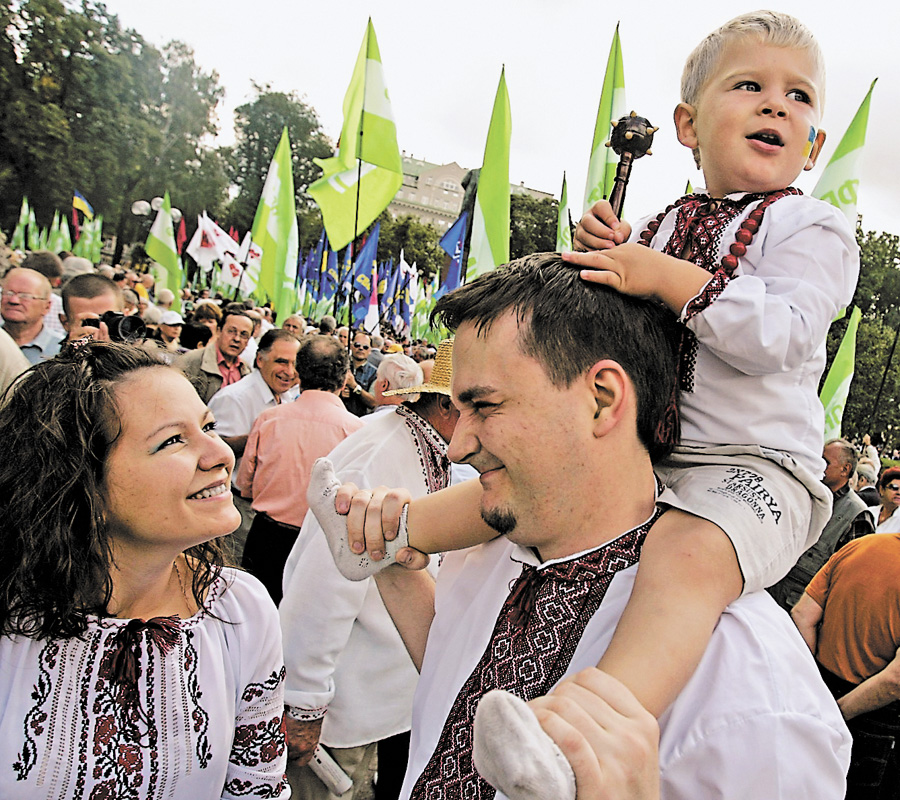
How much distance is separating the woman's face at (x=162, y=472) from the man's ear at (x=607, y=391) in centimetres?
99

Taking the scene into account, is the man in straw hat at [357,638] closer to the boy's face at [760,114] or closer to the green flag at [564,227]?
the boy's face at [760,114]

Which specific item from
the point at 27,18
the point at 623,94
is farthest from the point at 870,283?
the point at 27,18

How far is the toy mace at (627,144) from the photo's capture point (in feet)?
4.96

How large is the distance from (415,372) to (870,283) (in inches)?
1322

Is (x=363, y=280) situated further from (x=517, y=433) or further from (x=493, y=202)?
(x=517, y=433)

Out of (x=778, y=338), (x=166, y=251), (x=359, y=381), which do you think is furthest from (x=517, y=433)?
(x=166, y=251)

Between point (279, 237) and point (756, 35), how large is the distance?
849 centimetres

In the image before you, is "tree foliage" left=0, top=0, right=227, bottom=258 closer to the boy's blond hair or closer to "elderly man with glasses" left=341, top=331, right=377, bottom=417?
"elderly man with glasses" left=341, top=331, right=377, bottom=417

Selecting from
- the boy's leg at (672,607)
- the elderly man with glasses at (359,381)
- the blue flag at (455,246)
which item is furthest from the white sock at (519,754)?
the blue flag at (455,246)

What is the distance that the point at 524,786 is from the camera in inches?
30.5

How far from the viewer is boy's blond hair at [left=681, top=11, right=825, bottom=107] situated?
1.53 m

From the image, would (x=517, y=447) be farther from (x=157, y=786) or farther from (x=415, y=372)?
(x=415, y=372)

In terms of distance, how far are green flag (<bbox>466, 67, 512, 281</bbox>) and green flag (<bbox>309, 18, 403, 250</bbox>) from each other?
3.05 feet

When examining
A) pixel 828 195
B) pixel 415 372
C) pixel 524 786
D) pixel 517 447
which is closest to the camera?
pixel 524 786
